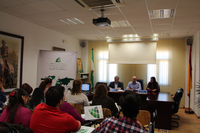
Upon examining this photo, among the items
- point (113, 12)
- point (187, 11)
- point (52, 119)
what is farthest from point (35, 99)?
point (187, 11)

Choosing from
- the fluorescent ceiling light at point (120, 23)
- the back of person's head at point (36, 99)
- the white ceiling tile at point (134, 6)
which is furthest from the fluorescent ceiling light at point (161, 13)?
the back of person's head at point (36, 99)

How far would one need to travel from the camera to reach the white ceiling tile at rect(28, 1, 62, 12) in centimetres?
341

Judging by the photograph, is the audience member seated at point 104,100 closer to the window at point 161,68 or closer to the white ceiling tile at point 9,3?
the white ceiling tile at point 9,3

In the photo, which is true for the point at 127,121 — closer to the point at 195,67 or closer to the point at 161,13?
the point at 161,13

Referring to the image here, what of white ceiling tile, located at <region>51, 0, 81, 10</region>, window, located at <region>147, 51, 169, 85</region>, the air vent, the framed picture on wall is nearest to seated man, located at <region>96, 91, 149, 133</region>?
the air vent

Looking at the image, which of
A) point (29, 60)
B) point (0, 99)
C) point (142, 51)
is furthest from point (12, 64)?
point (142, 51)

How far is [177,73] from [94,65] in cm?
390

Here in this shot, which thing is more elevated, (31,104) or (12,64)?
(12,64)

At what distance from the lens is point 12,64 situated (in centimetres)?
420

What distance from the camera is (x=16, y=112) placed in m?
1.73

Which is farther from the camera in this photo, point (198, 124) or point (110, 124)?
point (198, 124)

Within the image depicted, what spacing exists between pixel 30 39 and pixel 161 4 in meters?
3.79

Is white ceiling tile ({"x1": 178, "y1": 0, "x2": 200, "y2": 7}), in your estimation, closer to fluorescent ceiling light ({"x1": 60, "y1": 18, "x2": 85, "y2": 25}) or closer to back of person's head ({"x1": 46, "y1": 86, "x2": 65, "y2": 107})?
fluorescent ceiling light ({"x1": 60, "y1": 18, "x2": 85, "y2": 25})

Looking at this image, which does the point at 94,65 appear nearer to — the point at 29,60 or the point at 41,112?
the point at 29,60
